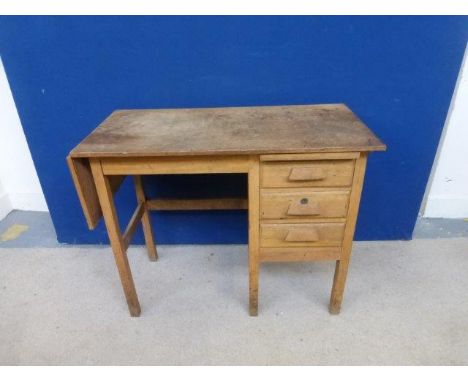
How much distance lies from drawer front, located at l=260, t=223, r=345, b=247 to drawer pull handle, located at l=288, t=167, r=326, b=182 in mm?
209

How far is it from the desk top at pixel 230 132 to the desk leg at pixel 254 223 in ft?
0.32

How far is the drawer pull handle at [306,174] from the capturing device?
1.17 metres

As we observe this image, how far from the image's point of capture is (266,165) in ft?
3.87

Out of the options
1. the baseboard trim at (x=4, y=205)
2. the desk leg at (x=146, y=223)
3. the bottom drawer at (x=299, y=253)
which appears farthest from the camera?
the baseboard trim at (x=4, y=205)

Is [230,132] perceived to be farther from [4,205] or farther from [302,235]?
[4,205]

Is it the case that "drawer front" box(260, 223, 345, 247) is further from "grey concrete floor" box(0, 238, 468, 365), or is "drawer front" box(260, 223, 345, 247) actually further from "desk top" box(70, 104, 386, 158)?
"grey concrete floor" box(0, 238, 468, 365)

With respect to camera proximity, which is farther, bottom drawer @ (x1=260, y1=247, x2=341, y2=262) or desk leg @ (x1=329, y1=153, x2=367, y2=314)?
bottom drawer @ (x1=260, y1=247, x2=341, y2=262)

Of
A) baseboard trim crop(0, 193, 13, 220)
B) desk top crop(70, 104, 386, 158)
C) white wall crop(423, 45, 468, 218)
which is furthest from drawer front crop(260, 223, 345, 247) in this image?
baseboard trim crop(0, 193, 13, 220)

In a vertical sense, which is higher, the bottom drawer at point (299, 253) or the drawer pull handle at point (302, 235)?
the drawer pull handle at point (302, 235)

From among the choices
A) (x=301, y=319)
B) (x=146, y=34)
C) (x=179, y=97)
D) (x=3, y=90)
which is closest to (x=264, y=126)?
(x=179, y=97)

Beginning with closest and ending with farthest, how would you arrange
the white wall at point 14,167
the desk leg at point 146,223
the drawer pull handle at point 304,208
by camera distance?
the drawer pull handle at point 304,208 → the desk leg at point 146,223 → the white wall at point 14,167

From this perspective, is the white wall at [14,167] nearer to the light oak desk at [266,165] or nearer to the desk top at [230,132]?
the desk top at [230,132]

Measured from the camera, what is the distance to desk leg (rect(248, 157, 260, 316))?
119 centimetres

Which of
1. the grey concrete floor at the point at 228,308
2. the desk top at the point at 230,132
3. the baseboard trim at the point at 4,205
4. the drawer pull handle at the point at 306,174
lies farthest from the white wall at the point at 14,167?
the drawer pull handle at the point at 306,174
